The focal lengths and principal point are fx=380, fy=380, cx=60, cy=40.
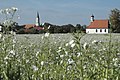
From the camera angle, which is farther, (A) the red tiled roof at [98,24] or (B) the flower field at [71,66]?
(A) the red tiled roof at [98,24]

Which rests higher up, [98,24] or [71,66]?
[71,66]

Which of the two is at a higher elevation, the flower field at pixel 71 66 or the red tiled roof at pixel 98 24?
the flower field at pixel 71 66

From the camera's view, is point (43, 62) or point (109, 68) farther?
point (43, 62)

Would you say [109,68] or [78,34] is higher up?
[78,34]

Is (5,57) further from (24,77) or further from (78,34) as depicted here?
(78,34)

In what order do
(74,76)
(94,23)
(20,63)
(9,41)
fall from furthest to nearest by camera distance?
(94,23), (9,41), (20,63), (74,76)

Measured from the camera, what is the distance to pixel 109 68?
455 centimetres

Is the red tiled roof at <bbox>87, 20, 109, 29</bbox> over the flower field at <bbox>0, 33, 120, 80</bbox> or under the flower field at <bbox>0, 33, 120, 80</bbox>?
under

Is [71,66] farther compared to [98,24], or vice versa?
[98,24]

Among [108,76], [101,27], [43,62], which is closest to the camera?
[108,76]

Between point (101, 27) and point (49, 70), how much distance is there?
98698 millimetres

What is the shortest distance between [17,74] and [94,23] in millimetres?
108084

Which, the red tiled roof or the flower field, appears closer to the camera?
the flower field

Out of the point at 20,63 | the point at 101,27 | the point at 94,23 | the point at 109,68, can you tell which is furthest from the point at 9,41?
the point at 94,23
